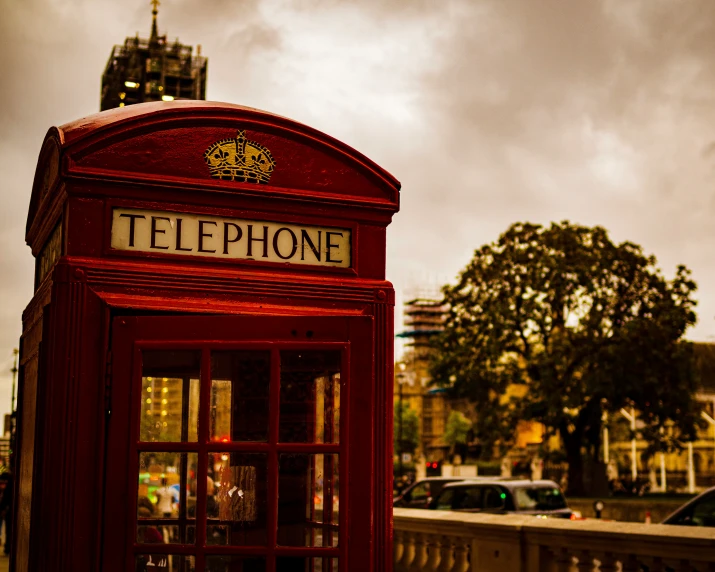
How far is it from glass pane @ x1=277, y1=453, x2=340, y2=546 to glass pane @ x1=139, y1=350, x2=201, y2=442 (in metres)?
0.35

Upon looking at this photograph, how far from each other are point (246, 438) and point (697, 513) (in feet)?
34.4

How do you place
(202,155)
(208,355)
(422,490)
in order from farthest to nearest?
(422,490) → (202,155) → (208,355)

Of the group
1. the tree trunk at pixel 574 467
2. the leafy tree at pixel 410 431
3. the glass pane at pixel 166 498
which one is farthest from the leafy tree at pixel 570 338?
the leafy tree at pixel 410 431

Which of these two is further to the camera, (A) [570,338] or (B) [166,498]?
(A) [570,338]

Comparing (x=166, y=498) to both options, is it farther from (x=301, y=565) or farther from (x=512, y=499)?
(x=512, y=499)

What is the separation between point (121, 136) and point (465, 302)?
33412 millimetres

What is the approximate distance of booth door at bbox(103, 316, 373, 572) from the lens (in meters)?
3.13

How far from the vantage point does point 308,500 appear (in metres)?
3.34

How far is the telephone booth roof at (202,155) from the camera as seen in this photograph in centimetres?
338

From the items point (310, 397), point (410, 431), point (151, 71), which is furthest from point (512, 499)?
point (151, 71)

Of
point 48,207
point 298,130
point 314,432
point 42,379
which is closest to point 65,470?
point 42,379

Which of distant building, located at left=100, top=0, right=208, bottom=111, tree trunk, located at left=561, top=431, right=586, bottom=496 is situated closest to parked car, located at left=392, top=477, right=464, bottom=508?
tree trunk, located at left=561, top=431, right=586, bottom=496

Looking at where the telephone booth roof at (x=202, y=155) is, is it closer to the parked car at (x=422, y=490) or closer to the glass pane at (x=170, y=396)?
the glass pane at (x=170, y=396)

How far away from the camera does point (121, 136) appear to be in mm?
3432
